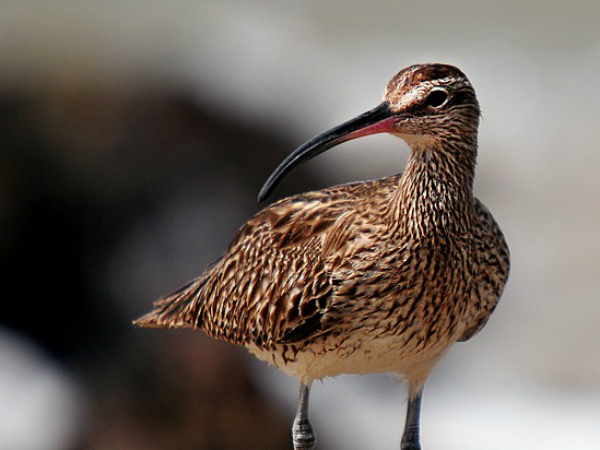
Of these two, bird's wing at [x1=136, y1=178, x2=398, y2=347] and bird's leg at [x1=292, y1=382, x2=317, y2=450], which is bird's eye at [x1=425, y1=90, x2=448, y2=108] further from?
bird's leg at [x1=292, y1=382, x2=317, y2=450]

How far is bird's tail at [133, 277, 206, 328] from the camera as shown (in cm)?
931

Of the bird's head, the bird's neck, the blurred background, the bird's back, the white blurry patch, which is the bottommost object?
the white blurry patch

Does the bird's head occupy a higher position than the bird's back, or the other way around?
the bird's head

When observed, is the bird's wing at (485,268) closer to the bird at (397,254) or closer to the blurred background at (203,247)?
the bird at (397,254)

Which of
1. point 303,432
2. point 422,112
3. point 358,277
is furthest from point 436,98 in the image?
point 303,432

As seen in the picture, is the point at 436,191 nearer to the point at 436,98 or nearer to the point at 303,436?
the point at 436,98

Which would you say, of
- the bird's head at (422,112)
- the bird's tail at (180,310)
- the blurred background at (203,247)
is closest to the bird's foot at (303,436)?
the bird's tail at (180,310)

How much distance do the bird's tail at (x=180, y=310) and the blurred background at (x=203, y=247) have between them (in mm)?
2678

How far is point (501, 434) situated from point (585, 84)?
8.43m

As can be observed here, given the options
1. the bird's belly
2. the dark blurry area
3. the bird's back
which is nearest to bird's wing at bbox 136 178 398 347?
the bird's back

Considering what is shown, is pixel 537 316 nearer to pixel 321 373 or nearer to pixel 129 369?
pixel 129 369

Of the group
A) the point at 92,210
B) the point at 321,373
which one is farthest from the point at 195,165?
the point at 321,373

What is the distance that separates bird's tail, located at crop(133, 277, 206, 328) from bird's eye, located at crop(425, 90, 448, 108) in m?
2.49

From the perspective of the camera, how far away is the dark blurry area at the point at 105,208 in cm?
1380
